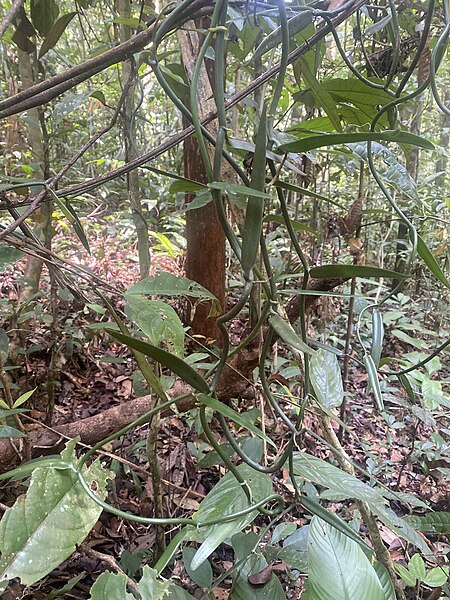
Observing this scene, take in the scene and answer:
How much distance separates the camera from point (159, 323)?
452mm

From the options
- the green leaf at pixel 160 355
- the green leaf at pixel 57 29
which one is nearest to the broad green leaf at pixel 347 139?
the green leaf at pixel 160 355

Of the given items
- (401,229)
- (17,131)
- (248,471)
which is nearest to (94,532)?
(248,471)

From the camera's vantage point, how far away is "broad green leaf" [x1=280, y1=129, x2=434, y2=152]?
0.26 m

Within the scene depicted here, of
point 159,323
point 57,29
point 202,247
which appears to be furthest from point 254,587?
point 202,247

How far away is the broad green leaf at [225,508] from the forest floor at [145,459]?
0.25 m

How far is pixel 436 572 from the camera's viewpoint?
59 cm

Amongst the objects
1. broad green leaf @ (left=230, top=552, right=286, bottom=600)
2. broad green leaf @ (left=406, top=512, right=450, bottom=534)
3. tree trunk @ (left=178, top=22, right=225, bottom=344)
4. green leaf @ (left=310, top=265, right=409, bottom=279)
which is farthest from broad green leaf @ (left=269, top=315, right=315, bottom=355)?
tree trunk @ (left=178, top=22, right=225, bottom=344)

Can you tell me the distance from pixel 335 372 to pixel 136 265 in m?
1.79

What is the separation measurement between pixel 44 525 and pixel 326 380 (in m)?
0.36

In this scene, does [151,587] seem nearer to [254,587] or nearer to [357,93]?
[254,587]

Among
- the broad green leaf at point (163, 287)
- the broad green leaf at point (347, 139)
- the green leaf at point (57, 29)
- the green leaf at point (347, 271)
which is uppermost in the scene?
the green leaf at point (57, 29)

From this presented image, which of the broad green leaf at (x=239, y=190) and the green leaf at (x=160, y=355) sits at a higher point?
the broad green leaf at (x=239, y=190)

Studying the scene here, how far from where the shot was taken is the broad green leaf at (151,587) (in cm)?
31

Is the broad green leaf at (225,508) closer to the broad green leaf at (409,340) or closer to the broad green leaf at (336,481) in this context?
the broad green leaf at (336,481)
